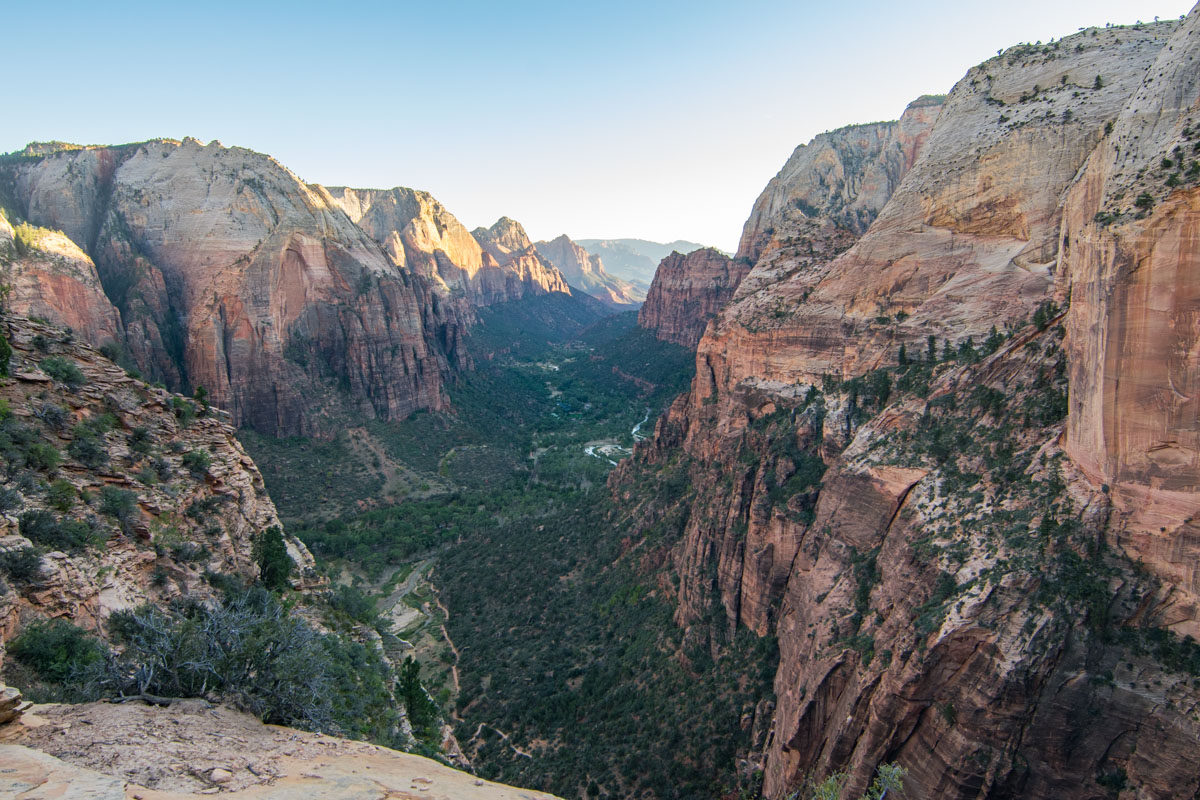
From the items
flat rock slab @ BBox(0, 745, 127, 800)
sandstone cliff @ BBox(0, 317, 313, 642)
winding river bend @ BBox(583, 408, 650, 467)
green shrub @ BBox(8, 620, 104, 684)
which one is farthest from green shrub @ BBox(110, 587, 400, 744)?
winding river bend @ BBox(583, 408, 650, 467)

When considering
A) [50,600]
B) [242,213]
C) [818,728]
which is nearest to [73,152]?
[242,213]

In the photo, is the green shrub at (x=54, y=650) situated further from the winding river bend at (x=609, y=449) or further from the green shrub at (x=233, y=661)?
the winding river bend at (x=609, y=449)

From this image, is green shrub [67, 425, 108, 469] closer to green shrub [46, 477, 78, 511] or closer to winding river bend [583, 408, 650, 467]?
green shrub [46, 477, 78, 511]

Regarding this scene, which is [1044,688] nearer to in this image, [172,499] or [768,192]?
[172,499]

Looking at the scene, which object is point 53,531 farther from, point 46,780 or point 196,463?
point 46,780

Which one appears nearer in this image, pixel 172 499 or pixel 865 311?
pixel 172 499

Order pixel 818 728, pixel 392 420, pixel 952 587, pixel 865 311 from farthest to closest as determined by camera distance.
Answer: pixel 392 420
pixel 865 311
pixel 818 728
pixel 952 587

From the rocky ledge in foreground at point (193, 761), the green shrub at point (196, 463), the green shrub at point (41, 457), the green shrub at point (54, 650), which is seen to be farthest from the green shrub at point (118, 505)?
the rocky ledge in foreground at point (193, 761)
